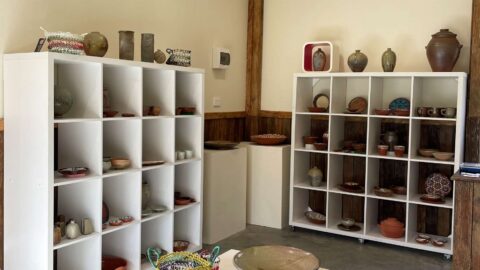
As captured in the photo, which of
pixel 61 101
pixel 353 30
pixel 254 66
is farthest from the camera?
pixel 254 66

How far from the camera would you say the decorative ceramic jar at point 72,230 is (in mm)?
3014

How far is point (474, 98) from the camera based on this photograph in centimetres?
419

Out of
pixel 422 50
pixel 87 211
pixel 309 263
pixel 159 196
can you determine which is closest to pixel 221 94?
pixel 159 196

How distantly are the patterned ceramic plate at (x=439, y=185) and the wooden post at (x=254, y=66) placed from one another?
1937 millimetres

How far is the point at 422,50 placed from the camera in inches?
181

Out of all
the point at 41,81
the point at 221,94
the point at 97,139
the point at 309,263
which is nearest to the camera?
the point at 309,263

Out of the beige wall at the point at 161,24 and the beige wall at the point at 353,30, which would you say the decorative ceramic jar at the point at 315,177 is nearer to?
the beige wall at the point at 353,30

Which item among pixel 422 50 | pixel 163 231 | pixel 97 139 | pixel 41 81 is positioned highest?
pixel 422 50

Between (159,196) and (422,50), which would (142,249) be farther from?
(422,50)

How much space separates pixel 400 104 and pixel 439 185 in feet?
2.54

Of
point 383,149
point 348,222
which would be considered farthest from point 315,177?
point 383,149

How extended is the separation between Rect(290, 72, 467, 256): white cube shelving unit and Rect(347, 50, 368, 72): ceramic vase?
0.45 feet

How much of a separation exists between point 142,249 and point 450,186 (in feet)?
8.65

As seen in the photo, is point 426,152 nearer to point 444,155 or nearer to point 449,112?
point 444,155
